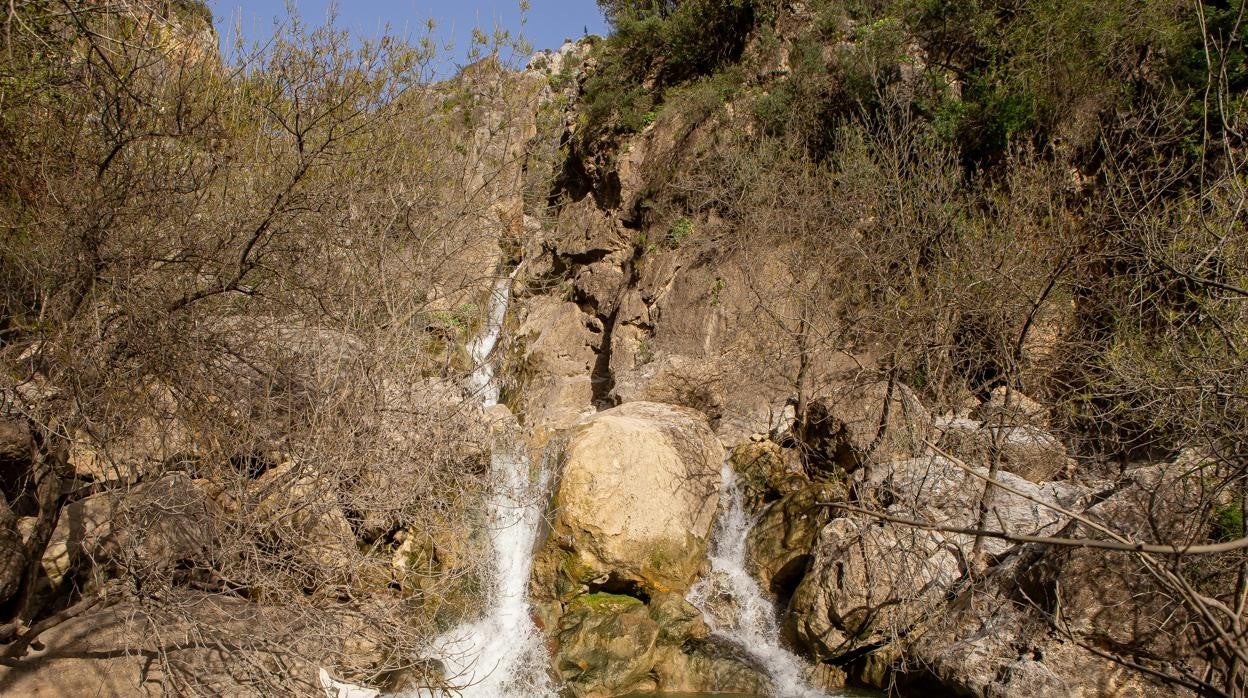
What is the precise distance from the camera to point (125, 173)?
6.06 metres

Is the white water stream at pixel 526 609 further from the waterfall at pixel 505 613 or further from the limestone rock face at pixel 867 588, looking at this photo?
the limestone rock face at pixel 867 588

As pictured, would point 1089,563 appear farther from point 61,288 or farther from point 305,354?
point 61,288

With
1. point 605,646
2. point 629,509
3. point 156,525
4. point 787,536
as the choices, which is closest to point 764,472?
point 787,536

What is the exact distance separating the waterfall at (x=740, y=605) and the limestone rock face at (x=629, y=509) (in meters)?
0.22

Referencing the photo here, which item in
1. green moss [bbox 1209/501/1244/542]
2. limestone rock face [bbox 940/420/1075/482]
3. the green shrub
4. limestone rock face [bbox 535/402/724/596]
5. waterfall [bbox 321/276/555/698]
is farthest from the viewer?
the green shrub

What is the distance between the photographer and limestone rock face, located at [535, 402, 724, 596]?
30.2ft

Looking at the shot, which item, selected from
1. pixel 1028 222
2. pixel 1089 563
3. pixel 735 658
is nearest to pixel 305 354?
pixel 735 658

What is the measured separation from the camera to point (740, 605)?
9336 millimetres

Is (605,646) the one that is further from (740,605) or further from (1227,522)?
(1227,522)

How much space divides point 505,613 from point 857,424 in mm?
5190

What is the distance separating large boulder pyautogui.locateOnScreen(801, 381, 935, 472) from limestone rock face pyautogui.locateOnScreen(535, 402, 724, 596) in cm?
171

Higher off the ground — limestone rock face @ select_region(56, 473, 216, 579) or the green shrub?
the green shrub

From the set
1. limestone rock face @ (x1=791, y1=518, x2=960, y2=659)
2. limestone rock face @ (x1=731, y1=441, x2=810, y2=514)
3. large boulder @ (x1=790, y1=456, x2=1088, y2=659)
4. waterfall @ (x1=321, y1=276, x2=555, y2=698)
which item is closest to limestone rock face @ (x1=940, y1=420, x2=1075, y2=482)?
large boulder @ (x1=790, y1=456, x2=1088, y2=659)

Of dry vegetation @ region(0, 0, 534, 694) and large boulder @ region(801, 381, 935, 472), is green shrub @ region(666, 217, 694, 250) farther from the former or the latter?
dry vegetation @ region(0, 0, 534, 694)
